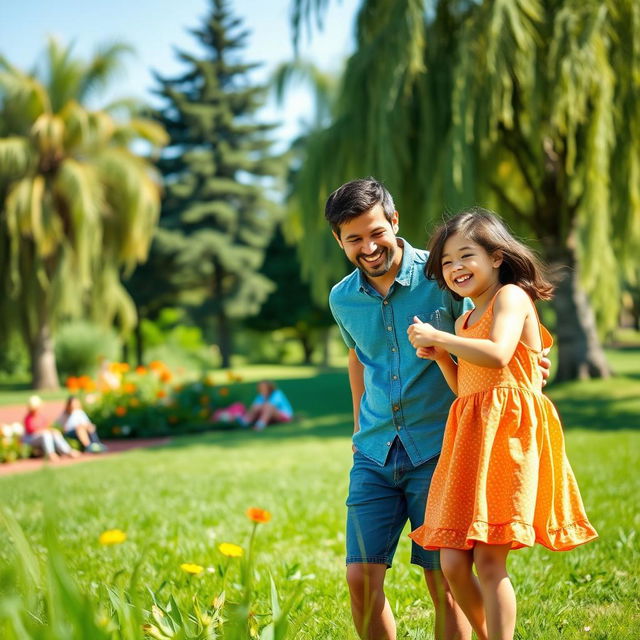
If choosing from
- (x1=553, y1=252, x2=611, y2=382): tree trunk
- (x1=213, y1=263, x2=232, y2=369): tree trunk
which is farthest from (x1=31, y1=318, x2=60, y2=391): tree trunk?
(x1=553, y1=252, x2=611, y2=382): tree trunk

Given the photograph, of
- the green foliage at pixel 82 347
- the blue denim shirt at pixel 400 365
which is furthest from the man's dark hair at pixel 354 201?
the green foliage at pixel 82 347

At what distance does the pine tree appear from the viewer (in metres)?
30.8

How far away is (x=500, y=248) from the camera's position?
2.31m

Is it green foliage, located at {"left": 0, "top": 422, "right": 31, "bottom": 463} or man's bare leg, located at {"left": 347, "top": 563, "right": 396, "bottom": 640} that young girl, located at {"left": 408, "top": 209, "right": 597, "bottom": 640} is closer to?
man's bare leg, located at {"left": 347, "top": 563, "right": 396, "bottom": 640}

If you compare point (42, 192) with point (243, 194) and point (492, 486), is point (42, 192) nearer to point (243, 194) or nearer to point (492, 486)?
point (243, 194)

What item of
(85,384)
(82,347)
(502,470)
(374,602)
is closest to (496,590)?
(502,470)

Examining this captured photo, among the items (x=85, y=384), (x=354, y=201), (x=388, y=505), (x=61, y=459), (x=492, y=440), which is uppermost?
(x=354, y=201)

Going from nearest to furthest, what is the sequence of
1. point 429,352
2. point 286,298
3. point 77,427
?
point 429,352
point 77,427
point 286,298

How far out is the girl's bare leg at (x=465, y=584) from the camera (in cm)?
213

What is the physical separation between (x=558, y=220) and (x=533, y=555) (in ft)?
30.0

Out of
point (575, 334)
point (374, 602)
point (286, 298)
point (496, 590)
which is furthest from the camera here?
point (286, 298)

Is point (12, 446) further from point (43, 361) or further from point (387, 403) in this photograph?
point (43, 361)

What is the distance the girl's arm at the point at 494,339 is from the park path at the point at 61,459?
4856 millimetres

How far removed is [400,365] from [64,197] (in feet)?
59.2
